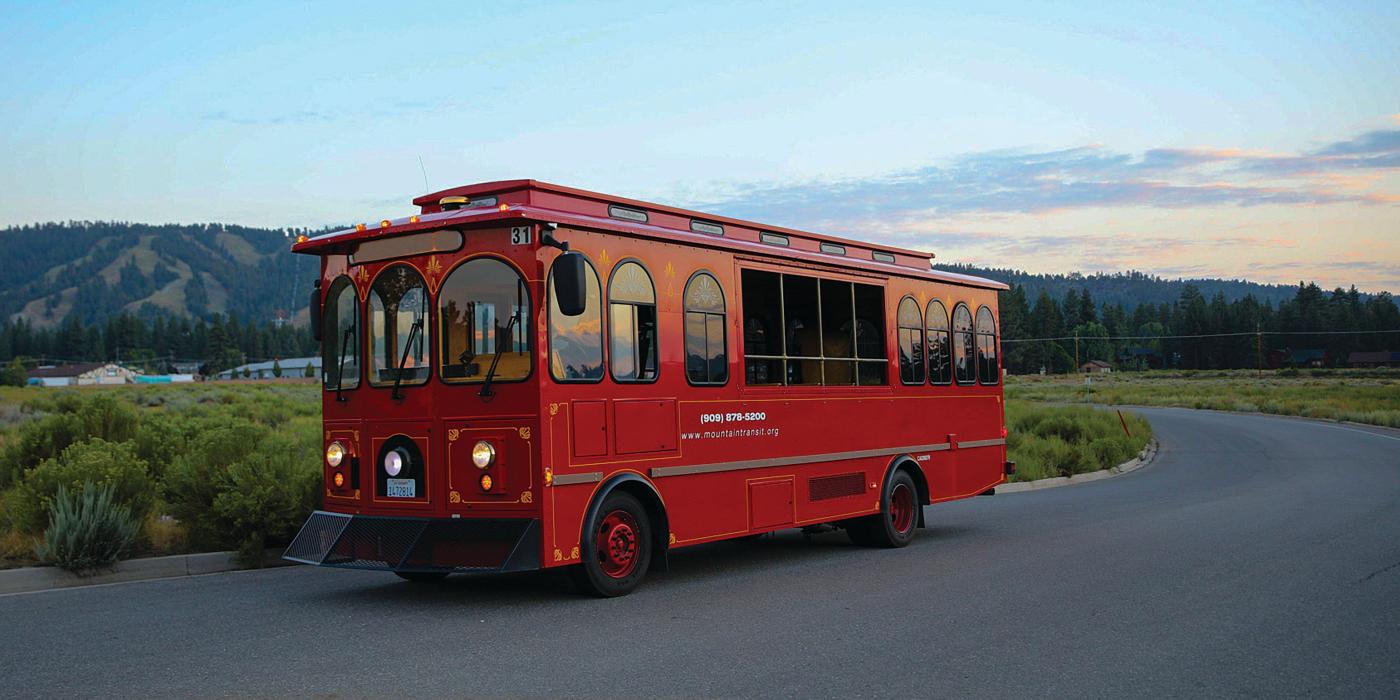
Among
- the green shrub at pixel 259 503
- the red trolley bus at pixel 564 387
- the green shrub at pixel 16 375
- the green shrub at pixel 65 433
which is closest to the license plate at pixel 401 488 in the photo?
the red trolley bus at pixel 564 387

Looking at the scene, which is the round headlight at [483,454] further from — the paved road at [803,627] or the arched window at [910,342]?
the arched window at [910,342]

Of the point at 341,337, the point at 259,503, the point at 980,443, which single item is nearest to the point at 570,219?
the point at 341,337

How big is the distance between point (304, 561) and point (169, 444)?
26.2ft

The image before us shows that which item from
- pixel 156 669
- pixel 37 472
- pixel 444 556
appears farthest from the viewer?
pixel 37 472

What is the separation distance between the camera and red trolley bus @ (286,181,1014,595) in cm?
897

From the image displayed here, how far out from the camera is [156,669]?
6.97 metres

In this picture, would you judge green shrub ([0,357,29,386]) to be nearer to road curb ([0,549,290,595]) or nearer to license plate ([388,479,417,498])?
road curb ([0,549,290,595])

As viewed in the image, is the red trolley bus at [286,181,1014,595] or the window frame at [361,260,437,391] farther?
the window frame at [361,260,437,391]

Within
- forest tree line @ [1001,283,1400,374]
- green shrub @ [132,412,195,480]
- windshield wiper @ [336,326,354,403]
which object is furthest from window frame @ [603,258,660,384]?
forest tree line @ [1001,283,1400,374]

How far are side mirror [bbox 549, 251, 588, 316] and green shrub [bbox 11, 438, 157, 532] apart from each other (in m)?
5.77

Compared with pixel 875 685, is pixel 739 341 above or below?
above

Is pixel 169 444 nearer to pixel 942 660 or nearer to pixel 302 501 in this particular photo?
pixel 302 501

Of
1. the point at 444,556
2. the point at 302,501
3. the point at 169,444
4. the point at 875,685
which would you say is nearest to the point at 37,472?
the point at 302,501

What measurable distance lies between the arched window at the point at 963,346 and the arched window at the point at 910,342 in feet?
3.02
